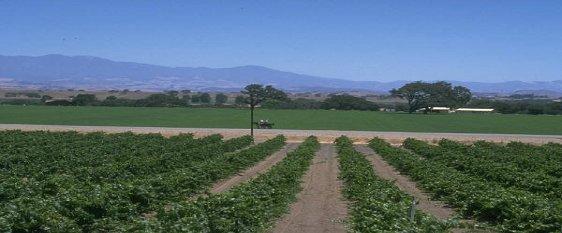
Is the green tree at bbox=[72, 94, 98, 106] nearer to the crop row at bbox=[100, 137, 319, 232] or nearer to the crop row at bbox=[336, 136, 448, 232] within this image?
the crop row at bbox=[336, 136, 448, 232]

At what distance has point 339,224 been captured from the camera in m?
14.3

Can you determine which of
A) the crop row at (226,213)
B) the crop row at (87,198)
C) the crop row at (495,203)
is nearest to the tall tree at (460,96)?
the crop row at (495,203)

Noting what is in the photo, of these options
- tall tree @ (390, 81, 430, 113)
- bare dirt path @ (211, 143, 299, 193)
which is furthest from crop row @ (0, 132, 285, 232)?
tall tree @ (390, 81, 430, 113)

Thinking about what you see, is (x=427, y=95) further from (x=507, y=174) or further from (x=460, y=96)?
(x=507, y=174)

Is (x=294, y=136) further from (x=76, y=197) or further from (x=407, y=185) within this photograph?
(x=76, y=197)

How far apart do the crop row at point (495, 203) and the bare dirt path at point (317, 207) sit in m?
3.14

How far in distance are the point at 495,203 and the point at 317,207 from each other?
4.77m

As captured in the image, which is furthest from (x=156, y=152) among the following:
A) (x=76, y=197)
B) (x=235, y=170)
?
(x=76, y=197)

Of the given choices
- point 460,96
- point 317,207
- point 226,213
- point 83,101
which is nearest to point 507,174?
point 317,207

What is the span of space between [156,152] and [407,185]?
13648 mm

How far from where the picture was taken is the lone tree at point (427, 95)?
428 feet

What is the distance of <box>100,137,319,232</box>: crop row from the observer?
1051 cm

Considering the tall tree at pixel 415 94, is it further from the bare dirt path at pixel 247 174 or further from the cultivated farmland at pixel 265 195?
the cultivated farmland at pixel 265 195

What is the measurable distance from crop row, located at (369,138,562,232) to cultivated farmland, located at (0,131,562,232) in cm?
3
